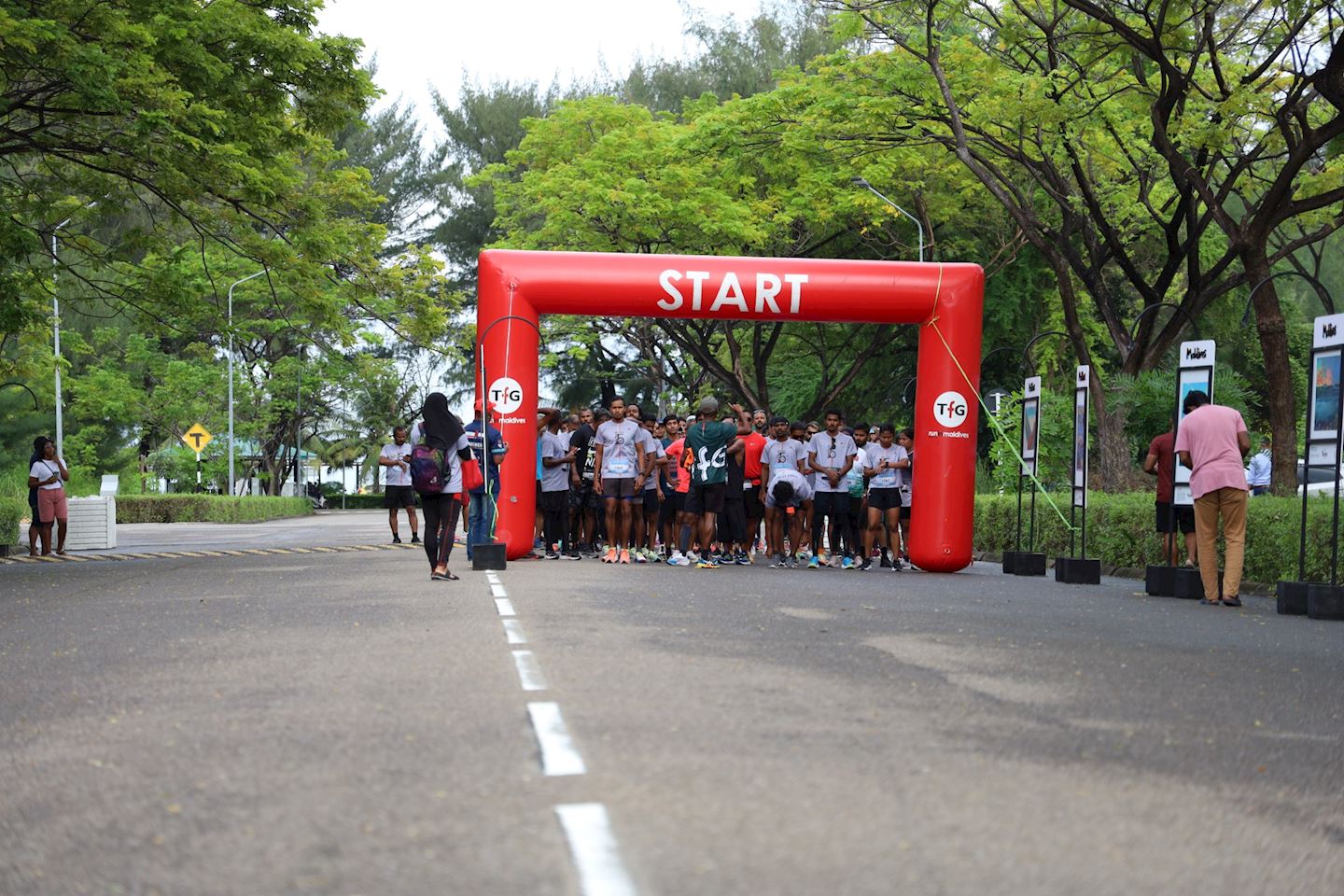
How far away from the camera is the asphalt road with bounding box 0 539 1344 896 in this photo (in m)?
4.39

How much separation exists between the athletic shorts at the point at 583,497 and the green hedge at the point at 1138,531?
5874 millimetres

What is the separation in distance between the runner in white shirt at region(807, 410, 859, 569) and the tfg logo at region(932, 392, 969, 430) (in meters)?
1.01

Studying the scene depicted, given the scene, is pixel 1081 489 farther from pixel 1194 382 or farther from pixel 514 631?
pixel 514 631

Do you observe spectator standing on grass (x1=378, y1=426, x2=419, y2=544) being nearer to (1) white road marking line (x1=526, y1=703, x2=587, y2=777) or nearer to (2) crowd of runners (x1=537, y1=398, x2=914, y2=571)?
(2) crowd of runners (x1=537, y1=398, x2=914, y2=571)

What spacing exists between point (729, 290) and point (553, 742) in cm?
1326

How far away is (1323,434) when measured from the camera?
13.0 meters

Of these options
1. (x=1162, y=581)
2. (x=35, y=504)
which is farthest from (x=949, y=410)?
(x=35, y=504)

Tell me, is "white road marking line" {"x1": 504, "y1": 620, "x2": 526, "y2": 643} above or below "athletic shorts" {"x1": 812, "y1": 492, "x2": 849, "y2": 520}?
below

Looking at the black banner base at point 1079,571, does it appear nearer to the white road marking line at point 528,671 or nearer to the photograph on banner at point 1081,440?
the photograph on banner at point 1081,440

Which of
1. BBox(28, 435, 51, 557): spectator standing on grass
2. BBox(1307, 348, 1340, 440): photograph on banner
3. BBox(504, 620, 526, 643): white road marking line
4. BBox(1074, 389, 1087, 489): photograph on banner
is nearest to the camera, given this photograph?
BBox(504, 620, 526, 643): white road marking line

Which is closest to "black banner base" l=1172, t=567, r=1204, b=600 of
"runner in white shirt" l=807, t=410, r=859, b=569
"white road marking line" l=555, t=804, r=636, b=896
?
"runner in white shirt" l=807, t=410, r=859, b=569

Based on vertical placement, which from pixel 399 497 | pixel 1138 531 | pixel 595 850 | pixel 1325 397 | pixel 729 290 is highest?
pixel 729 290

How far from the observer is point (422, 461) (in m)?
14.5

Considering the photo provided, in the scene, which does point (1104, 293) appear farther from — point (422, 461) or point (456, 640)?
point (456, 640)
